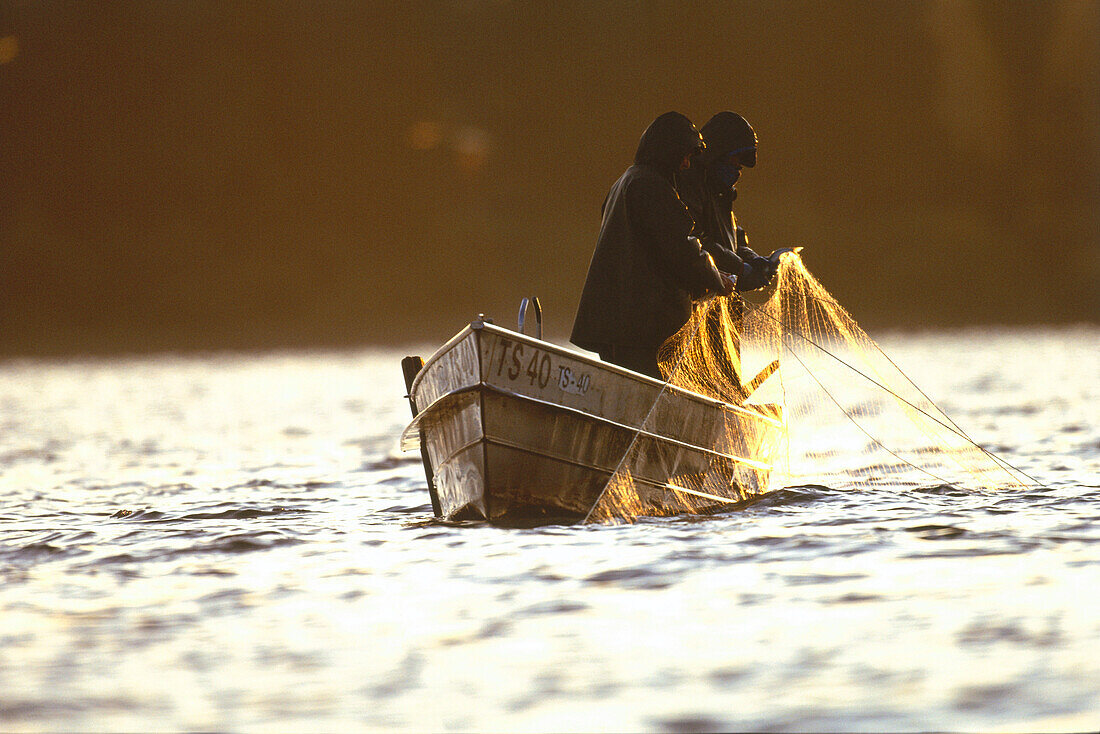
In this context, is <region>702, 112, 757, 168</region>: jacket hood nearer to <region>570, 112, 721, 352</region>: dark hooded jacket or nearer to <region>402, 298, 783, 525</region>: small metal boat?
<region>570, 112, 721, 352</region>: dark hooded jacket

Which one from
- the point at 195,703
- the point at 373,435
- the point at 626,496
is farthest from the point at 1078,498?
the point at 373,435

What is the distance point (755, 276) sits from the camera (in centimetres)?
1009

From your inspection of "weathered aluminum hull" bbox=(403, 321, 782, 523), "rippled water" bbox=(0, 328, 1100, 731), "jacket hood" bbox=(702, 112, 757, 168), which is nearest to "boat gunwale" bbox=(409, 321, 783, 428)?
"weathered aluminum hull" bbox=(403, 321, 782, 523)

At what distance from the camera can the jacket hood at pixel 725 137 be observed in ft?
33.2

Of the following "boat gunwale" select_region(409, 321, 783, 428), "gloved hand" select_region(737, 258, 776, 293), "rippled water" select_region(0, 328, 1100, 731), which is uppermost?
"gloved hand" select_region(737, 258, 776, 293)

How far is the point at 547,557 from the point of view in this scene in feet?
25.7

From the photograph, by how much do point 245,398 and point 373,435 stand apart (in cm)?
1720

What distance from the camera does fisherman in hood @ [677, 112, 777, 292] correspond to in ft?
33.0

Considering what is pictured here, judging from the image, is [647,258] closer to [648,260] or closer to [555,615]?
[648,260]

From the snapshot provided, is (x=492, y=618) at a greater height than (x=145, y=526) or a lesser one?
lesser

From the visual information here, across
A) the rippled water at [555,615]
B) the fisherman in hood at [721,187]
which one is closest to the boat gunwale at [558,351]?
the rippled water at [555,615]

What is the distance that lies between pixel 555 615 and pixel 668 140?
4149mm

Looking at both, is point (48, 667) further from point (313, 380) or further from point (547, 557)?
point (313, 380)

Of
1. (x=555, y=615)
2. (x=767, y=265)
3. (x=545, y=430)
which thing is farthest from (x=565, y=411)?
(x=555, y=615)
